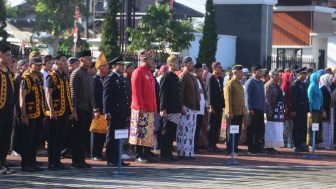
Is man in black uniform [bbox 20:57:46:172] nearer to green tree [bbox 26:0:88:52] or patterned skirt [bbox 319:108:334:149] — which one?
patterned skirt [bbox 319:108:334:149]

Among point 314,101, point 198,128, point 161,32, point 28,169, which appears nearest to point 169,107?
point 198,128

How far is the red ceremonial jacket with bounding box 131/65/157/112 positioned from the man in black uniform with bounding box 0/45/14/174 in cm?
266

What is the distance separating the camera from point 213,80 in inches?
624

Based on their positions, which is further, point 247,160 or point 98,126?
point 247,160

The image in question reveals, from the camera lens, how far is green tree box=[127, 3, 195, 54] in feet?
91.1

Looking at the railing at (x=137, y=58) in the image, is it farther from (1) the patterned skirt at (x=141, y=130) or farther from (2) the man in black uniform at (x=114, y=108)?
(2) the man in black uniform at (x=114, y=108)

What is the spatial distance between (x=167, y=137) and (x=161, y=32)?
48.3 feet

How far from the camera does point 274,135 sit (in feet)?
52.2

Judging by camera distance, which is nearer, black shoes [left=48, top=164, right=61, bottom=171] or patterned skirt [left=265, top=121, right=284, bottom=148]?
black shoes [left=48, top=164, right=61, bottom=171]

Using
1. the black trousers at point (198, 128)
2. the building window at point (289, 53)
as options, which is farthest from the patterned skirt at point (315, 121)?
the building window at point (289, 53)

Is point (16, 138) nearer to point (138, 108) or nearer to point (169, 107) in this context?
point (138, 108)

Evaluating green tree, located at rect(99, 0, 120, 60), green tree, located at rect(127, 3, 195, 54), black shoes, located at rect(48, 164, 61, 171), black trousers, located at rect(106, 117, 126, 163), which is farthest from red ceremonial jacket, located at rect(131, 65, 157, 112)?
green tree, located at rect(127, 3, 195, 54)

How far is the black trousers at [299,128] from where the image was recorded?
16703 millimetres

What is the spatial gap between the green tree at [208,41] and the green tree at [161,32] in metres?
Result: 3.85
